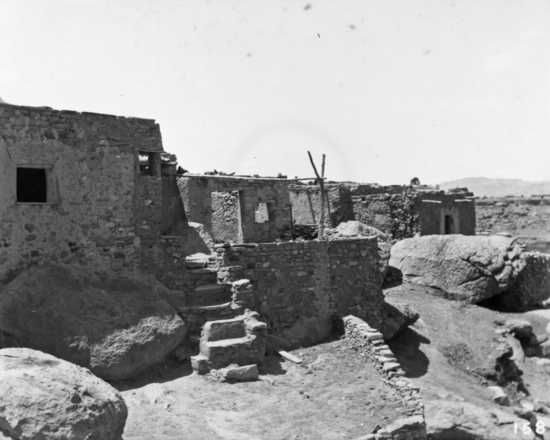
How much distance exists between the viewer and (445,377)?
45.1ft

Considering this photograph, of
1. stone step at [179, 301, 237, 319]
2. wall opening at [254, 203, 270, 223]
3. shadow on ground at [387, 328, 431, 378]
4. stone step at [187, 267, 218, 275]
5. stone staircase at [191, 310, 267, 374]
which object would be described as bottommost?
shadow on ground at [387, 328, 431, 378]

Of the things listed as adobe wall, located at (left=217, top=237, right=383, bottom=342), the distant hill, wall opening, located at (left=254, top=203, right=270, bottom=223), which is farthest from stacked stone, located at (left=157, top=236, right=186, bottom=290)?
the distant hill

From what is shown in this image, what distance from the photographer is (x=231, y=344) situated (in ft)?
34.2

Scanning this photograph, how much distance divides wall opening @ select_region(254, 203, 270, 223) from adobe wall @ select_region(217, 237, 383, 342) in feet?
17.3

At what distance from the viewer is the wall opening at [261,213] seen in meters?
18.8

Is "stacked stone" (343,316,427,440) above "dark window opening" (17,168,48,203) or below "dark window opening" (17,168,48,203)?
below

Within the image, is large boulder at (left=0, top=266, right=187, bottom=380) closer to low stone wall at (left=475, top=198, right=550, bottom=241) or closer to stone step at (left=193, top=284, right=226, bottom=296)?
stone step at (left=193, top=284, right=226, bottom=296)

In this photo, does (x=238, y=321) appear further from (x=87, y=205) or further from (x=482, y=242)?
(x=482, y=242)

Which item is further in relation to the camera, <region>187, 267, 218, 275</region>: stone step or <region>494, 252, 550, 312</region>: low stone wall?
<region>494, 252, 550, 312</region>: low stone wall

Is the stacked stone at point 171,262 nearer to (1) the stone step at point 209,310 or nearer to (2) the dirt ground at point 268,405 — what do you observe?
(1) the stone step at point 209,310

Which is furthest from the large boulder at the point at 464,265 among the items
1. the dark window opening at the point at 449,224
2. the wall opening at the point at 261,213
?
the wall opening at the point at 261,213


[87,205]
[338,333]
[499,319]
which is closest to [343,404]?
[338,333]

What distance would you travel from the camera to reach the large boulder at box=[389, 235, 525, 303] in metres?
17.8

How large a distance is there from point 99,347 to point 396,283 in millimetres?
Result: 11122
